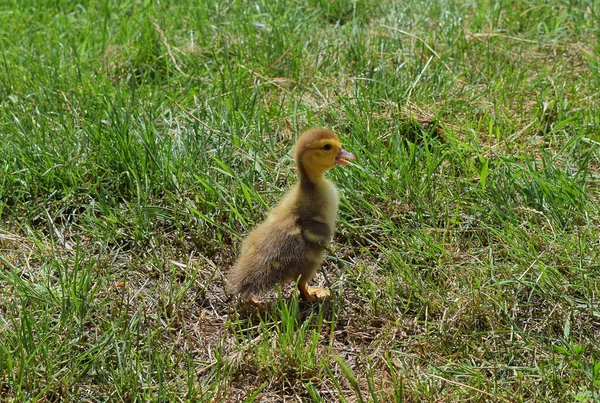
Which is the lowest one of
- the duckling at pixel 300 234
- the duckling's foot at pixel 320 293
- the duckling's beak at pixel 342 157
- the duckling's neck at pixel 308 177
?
the duckling's foot at pixel 320 293

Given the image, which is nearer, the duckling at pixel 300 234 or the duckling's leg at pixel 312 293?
the duckling at pixel 300 234

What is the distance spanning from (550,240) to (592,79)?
5.71 feet

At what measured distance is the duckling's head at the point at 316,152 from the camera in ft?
11.7

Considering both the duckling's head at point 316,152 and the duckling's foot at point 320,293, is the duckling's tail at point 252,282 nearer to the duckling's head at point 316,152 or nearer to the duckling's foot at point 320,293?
the duckling's foot at point 320,293

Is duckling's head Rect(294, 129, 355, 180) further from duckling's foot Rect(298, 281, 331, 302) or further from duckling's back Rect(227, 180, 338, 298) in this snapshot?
duckling's foot Rect(298, 281, 331, 302)

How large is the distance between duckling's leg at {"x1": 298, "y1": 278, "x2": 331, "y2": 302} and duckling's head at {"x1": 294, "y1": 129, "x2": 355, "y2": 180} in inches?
17.8

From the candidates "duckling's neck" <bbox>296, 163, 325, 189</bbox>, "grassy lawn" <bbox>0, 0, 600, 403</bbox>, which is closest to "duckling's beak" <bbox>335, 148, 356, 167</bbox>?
"duckling's neck" <bbox>296, 163, 325, 189</bbox>

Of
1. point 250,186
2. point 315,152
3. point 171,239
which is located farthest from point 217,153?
point 315,152

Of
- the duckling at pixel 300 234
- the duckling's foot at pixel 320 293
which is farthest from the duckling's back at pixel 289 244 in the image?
the duckling's foot at pixel 320 293

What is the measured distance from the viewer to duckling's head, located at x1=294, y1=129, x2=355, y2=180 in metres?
3.56

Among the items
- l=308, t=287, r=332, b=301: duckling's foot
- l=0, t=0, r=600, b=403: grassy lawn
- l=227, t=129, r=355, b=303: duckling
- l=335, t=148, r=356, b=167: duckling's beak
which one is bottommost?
l=308, t=287, r=332, b=301: duckling's foot

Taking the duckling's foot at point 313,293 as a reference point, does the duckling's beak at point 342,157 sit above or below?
above

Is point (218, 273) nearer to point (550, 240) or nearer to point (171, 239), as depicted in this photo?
point (171, 239)

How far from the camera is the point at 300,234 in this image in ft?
11.4
